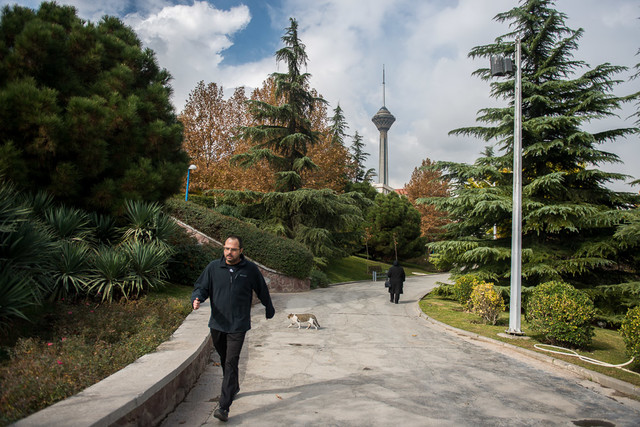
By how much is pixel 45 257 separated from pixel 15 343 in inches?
84.0

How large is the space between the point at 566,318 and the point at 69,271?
32.7 feet

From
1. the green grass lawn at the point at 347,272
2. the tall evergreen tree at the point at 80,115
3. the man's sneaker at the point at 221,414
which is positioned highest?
the tall evergreen tree at the point at 80,115

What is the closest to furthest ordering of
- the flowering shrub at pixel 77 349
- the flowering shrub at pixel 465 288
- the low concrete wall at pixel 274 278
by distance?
the flowering shrub at pixel 77 349, the flowering shrub at pixel 465 288, the low concrete wall at pixel 274 278

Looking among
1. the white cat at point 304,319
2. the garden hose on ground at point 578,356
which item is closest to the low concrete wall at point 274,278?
the white cat at point 304,319

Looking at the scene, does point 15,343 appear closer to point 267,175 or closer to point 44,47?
point 44,47

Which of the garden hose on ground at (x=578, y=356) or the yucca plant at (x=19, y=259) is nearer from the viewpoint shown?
the yucca plant at (x=19, y=259)

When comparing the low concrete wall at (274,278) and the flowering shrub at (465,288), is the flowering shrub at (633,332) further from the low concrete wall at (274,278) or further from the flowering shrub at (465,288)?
the low concrete wall at (274,278)

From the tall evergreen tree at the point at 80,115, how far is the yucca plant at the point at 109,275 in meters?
2.51

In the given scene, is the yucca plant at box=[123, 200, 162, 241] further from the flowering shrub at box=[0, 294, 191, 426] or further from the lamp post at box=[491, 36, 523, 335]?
the lamp post at box=[491, 36, 523, 335]

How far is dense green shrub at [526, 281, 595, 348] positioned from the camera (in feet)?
27.1

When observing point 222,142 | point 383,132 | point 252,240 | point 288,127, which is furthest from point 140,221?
point 383,132

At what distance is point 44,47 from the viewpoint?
9820 millimetres

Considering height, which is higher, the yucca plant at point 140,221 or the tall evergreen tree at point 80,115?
the tall evergreen tree at point 80,115

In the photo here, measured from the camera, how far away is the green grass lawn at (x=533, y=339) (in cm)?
679
